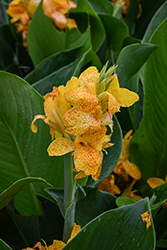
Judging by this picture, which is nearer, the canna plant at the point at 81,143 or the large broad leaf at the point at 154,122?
the canna plant at the point at 81,143

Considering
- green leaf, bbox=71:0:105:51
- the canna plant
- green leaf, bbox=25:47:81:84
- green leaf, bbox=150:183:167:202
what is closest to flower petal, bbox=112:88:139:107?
the canna plant

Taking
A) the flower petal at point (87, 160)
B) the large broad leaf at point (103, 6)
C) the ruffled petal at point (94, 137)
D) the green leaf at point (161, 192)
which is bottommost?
the green leaf at point (161, 192)

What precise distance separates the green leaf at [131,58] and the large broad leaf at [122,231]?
0.28 metres

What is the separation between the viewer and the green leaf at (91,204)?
1.90 ft

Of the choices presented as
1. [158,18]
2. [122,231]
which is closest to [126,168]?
[122,231]

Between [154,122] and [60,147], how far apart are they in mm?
392

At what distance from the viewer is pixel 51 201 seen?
0.58 metres

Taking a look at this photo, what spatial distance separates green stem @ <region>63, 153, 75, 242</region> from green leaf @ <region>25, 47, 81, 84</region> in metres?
0.51

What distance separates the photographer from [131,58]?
0.62m

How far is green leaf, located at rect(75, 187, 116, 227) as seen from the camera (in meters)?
0.58

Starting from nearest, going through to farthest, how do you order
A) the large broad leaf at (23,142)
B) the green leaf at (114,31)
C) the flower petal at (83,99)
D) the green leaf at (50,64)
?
the flower petal at (83,99) < the large broad leaf at (23,142) < the green leaf at (50,64) < the green leaf at (114,31)

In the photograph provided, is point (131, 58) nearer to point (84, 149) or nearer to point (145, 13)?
point (84, 149)

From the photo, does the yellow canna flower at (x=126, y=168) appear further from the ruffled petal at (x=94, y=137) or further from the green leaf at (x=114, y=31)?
the green leaf at (x=114, y=31)

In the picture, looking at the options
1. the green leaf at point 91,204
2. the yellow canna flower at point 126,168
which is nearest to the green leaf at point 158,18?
the yellow canna flower at point 126,168
